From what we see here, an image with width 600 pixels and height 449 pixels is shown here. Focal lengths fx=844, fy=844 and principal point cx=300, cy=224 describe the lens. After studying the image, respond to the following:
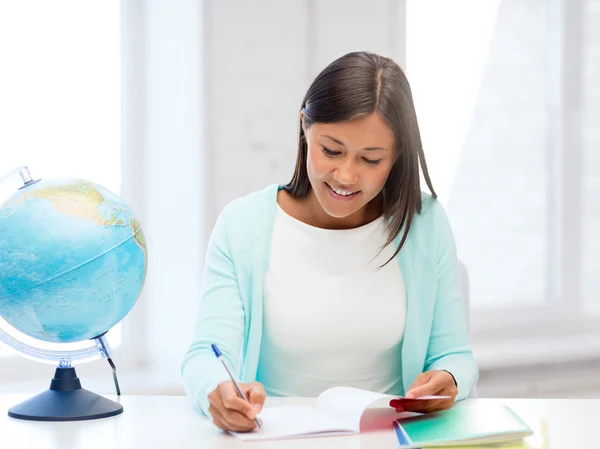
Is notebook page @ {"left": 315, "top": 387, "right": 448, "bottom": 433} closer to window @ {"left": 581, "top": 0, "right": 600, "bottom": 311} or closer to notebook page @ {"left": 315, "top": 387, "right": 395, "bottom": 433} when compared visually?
notebook page @ {"left": 315, "top": 387, "right": 395, "bottom": 433}

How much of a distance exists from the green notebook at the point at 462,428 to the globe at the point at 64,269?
490 mm

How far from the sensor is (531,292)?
331 cm

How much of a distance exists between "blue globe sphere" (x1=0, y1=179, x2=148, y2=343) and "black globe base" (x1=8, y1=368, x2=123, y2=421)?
9cm

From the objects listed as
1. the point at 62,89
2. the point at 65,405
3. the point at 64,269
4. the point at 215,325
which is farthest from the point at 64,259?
the point at 62,89

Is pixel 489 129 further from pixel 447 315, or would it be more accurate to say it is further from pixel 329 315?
pixel 329 315

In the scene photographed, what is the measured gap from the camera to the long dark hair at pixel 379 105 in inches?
61.6

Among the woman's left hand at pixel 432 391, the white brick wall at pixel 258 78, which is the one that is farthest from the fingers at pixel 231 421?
the white brick wall at pixel 258 78

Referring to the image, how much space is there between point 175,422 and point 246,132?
1308 millimetres

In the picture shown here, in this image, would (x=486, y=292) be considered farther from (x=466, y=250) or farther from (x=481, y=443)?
(x=481, y=443)

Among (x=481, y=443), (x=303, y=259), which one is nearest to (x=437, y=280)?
(x=303, y=259)

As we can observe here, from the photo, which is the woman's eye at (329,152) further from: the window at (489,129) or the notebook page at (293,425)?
the window at (489,129)

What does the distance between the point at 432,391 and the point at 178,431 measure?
43cm

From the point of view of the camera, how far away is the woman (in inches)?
62.4

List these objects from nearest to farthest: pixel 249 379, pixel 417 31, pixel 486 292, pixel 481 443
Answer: pixel 481 443 → pixel 249 379 → pixel 417 31 → pixel 486 292
